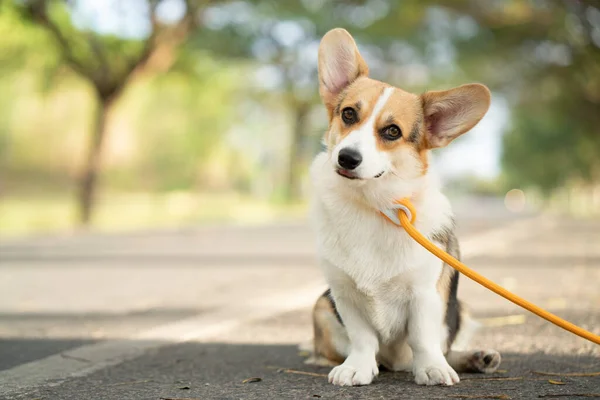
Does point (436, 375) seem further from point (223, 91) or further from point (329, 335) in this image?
point (223, 91)

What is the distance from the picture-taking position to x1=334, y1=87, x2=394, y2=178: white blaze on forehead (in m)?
3.04

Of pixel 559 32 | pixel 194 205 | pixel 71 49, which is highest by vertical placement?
pixel 559 32

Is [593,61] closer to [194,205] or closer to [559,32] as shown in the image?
[559,32]

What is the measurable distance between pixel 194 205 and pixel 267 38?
8.29 metres

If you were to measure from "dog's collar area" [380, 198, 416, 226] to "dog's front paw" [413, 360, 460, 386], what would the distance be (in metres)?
0.64

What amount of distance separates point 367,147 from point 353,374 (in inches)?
39.4

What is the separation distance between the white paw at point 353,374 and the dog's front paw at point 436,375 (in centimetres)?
20

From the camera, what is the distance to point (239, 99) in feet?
133

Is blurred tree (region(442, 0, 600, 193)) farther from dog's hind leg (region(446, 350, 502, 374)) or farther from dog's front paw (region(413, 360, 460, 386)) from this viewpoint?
dog's front paw (region(413, 360, 460, 386))

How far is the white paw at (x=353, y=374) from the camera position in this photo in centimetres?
315

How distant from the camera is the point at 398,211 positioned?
10.5 ft

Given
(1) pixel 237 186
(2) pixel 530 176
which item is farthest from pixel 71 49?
(2) pixel 530 176

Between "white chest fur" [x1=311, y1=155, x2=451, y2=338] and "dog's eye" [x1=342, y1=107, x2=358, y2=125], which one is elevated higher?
"dog's eye" [x1=342, y1=107, x2=358, y2=125]

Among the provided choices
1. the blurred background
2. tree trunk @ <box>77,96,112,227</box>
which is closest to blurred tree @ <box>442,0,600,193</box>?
the blurred background
